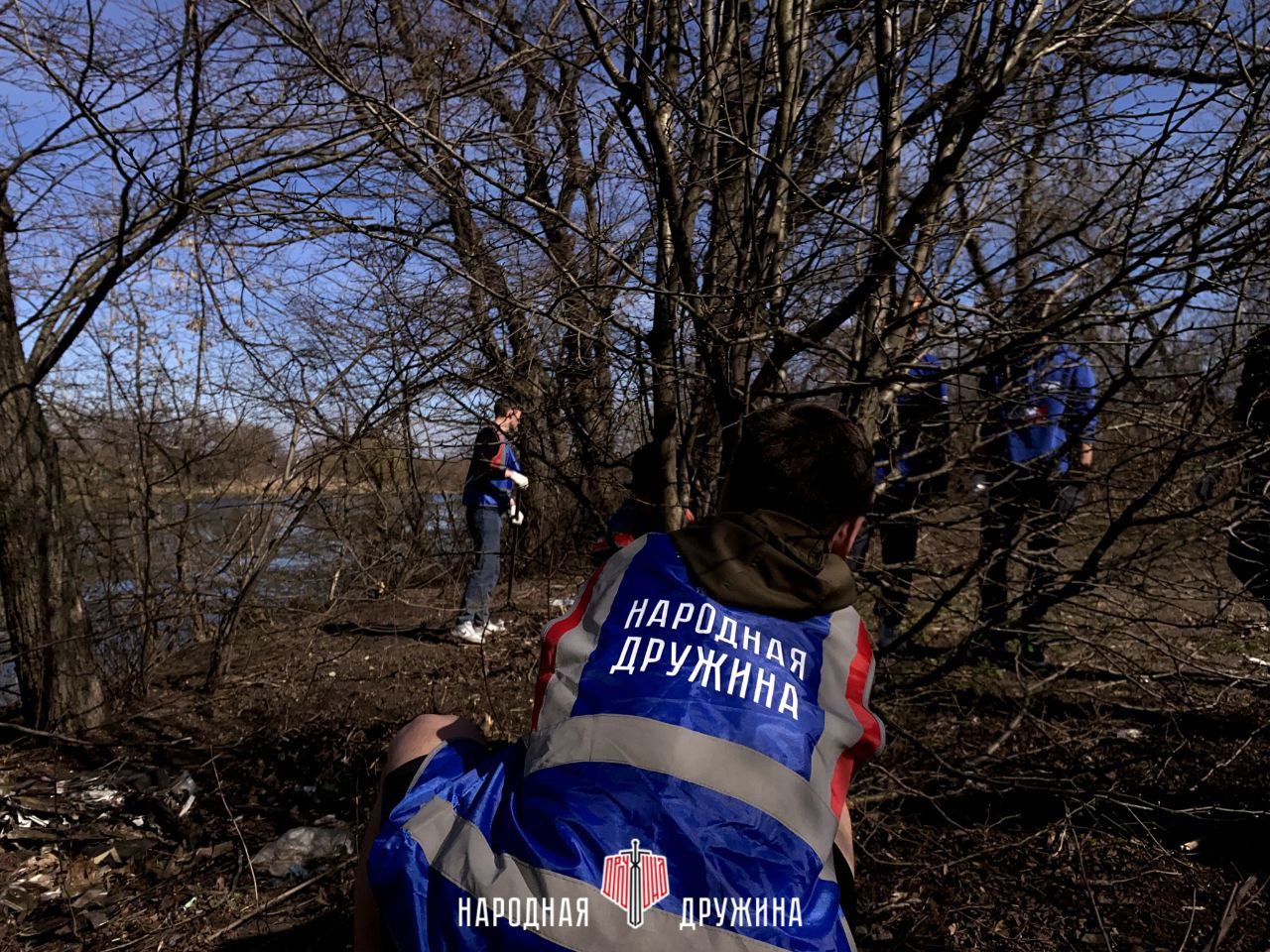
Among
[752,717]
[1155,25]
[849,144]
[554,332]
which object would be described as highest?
[1155,25]

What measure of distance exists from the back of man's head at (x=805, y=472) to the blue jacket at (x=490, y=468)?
5.59ft

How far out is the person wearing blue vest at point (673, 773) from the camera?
106 cm

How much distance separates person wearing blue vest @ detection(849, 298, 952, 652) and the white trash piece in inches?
81.1

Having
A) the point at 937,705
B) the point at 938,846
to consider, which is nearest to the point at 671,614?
the point at 938,846

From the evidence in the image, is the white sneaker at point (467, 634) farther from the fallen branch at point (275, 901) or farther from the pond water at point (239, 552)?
the fallen branch at point (275, 901)

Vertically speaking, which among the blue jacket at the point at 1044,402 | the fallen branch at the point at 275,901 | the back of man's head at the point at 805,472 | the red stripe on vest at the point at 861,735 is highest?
the blue jacket at the point at 1044,402

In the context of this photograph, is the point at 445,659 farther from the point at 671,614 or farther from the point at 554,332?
the point at 671,614

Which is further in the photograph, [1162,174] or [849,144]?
[849,144]

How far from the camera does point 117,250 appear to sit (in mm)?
4172

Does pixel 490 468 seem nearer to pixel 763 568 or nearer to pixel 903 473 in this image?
pixel 903 473

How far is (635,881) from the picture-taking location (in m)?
1.06

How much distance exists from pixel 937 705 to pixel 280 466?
3.44 m

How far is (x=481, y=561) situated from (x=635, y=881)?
362cm

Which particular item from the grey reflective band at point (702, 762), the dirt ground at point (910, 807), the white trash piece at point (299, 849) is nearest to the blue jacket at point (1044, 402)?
the dirt ground at point (910, 807)
